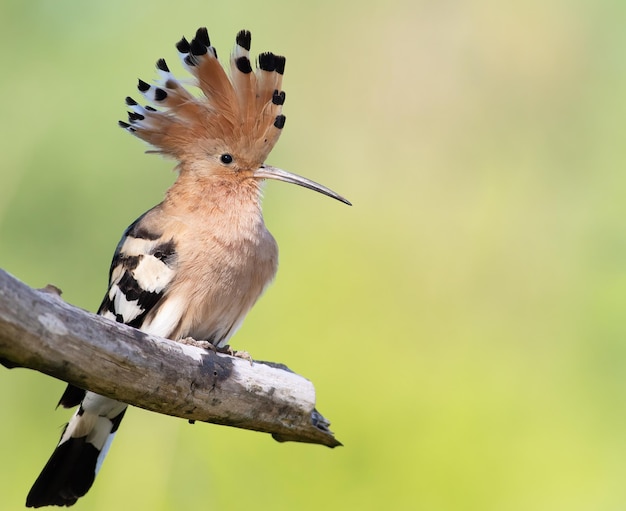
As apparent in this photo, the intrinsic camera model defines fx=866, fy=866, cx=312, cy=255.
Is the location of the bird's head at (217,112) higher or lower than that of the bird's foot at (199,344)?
higher

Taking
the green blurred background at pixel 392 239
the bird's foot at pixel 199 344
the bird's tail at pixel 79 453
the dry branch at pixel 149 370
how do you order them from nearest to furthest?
1. the dry branch at pixel 149 370
2. the bird's foot at pixel 199 344
3. the bird's tail at pixel 79 453
4. the green blurred background at pixel 392 239

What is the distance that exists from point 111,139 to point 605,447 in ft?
5.21

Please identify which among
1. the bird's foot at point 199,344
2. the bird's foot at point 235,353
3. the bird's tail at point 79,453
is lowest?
the bird's tail at point 79,453

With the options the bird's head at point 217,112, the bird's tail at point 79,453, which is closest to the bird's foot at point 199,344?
the bird's tail at point 79,453

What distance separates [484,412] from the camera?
221 centimetres

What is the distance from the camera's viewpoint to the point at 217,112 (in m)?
1.88

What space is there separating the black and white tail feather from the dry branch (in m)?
0.28

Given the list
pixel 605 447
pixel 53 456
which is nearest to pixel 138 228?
pixel 53 456

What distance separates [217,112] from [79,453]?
782 millimetres

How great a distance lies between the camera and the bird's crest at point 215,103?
6.09 ft

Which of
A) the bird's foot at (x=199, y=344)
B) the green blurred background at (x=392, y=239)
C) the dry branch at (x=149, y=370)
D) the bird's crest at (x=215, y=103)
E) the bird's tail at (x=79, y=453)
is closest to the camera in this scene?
the dry branch at (x=149, y=370)

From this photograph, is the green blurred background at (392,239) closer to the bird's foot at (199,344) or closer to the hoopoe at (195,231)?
the hoopoe at (195,231)

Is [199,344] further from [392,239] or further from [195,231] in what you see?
[392,239]

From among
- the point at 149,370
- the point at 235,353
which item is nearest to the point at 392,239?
the point at 235,353
